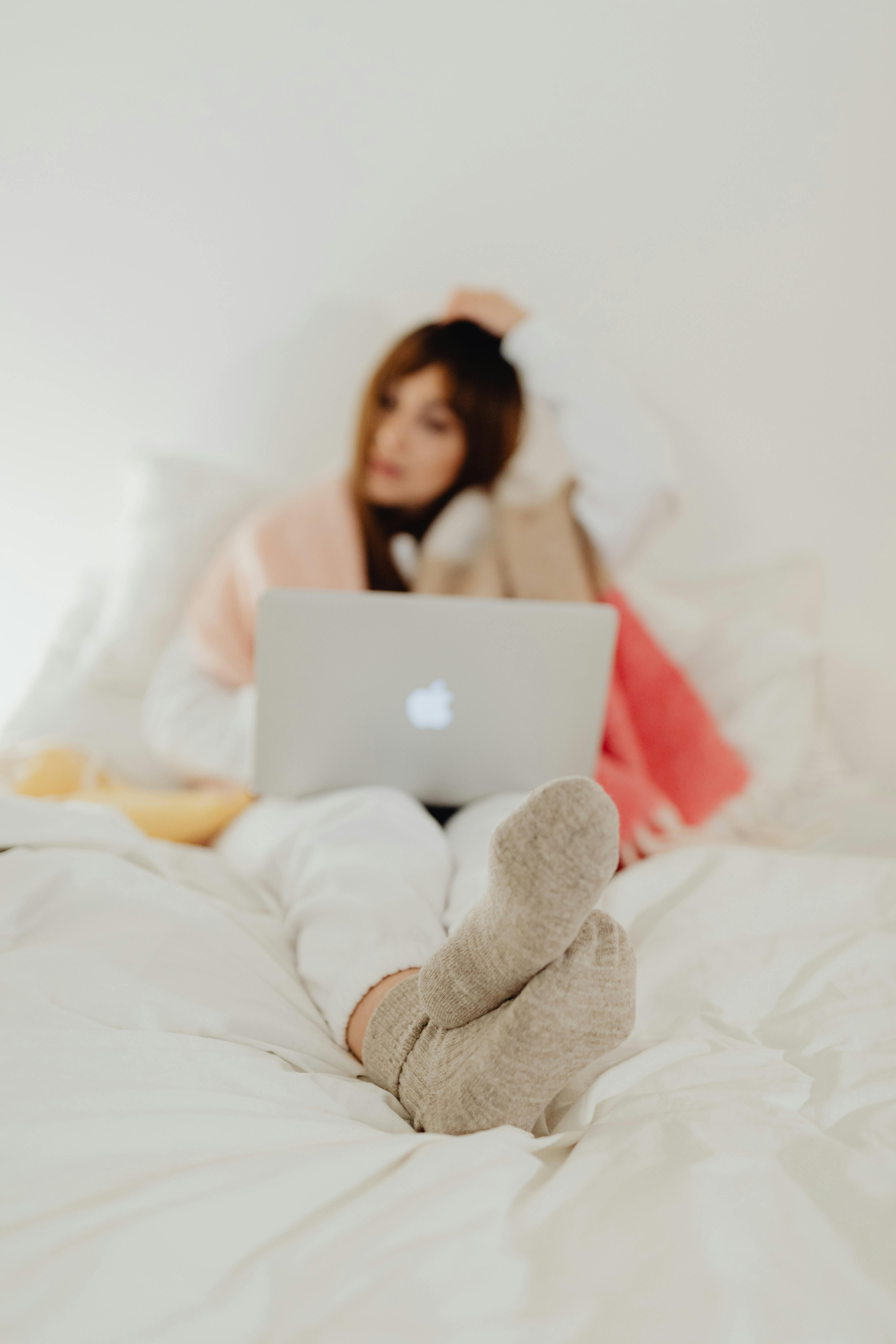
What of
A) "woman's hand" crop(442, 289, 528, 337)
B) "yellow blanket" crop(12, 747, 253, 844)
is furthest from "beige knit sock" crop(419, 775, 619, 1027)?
"woman's hand" crop(442, 289, 528, 337)

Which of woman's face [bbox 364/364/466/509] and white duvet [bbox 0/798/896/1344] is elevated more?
woman's face [bbox 364/364/466/509]

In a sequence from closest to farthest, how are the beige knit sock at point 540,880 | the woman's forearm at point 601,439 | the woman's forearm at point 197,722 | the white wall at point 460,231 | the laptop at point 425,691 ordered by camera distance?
1. the beige knit sock at point 540,880
2. the laptop at point 425,691
3. the woman's forearm at point 197,722
4. the woman's forearm at point 601,439
5. the white wall at point 460,231

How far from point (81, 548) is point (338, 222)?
0.90 metres

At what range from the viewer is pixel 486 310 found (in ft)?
5.36

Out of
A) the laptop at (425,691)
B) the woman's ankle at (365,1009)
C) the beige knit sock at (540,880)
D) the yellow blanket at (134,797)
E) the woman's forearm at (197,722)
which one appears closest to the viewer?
the beige knit sock at (540,880)

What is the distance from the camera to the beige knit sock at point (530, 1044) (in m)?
0.54

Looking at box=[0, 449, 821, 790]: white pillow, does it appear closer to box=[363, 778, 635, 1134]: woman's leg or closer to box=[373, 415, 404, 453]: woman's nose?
box=[373, 415, 404, 453]: woman's nose

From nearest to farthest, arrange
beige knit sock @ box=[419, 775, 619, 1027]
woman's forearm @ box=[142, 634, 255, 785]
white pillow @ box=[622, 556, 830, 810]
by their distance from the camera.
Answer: beige knit sock @ box=[419, 775, 619, 1027] → woman's forearm @ box=[142, 634, 255, 785] → white pillow @ box=[622, 556, 830, 810]

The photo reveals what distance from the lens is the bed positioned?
37 centimetres

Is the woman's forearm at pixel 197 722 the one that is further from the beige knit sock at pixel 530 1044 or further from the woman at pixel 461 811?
the beige knit sock at pixel 530 1044

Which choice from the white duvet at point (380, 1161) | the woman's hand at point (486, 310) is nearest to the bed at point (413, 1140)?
the white duvet at point (380, 1161)

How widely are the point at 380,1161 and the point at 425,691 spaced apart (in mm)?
565

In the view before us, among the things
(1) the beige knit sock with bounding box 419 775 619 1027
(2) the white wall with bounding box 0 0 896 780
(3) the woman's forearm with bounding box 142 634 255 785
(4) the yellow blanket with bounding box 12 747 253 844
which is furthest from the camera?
(2) the white wall with bounding box 0 0 896 780

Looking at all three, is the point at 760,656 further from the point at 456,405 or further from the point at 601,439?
the point at 456,405
